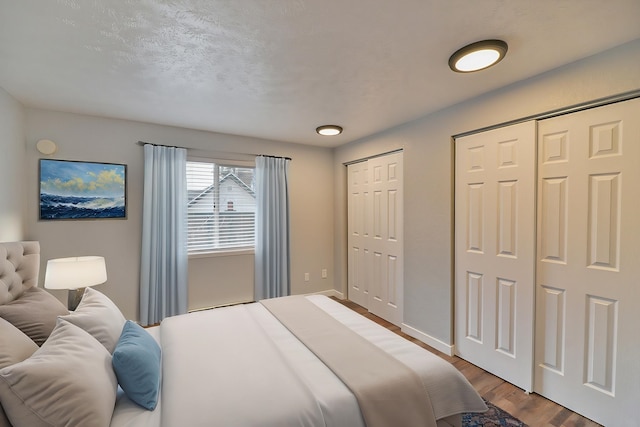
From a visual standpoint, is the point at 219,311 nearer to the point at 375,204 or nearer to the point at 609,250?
the point at 375,204

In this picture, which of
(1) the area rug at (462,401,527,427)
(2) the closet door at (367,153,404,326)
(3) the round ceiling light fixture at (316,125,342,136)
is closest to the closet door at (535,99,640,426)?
(1) the area rug at (462,401,527,427)

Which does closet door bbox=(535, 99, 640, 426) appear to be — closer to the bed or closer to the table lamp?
the bed

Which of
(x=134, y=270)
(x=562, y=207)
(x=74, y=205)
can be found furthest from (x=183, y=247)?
(x=562, y=207)

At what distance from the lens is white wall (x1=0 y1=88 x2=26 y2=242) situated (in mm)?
2162

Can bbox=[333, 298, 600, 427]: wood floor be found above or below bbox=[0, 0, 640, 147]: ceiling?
below

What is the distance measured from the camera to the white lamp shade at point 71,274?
6.75 feet

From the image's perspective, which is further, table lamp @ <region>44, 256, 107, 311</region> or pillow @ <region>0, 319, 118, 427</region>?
A: table lamp @ <region>44, 256, 107, 311</region>

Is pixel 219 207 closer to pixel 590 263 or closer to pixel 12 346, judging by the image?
pixel 12 346

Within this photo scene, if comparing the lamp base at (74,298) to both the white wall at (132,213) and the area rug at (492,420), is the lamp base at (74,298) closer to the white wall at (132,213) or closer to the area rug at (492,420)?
the white wall at (132,213)

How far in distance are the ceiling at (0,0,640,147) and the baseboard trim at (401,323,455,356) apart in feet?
7.57

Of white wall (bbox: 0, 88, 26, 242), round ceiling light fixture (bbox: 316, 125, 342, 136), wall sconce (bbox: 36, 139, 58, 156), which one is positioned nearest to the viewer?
white wall (bbox: 0, 88, 26, 242)

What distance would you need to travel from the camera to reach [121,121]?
299 centimetres

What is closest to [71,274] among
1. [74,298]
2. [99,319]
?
[74,298]

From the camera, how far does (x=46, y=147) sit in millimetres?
2654
